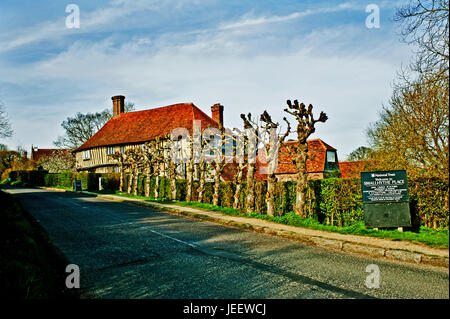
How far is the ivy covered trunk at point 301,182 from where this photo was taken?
492 inches

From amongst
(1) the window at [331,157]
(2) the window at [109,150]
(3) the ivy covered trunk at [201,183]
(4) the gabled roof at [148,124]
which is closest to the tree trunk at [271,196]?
(3) the ivy covered trunk at [201,183]

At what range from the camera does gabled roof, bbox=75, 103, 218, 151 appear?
117 ft

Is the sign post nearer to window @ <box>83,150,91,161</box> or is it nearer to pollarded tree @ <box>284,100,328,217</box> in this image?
pollarded tree @ <box>284,100,328,217</box>

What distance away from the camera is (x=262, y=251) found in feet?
25.2

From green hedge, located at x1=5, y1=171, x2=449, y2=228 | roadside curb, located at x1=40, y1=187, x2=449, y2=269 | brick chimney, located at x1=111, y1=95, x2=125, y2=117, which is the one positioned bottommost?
roadside curb, located at x1=40, y1=187, x2=449, y2=269

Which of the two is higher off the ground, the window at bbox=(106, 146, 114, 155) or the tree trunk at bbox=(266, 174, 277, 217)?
the window at bbox=(106, 146, 114, 155)

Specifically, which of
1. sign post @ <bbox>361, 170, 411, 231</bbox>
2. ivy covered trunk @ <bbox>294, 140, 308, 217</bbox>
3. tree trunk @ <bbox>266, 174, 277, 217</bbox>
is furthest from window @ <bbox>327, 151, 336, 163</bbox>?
sign post @ <bbox>361, 170, 411, 231</bbox>

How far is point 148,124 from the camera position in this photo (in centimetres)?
3897

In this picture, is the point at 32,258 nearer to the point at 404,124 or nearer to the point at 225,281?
the point at 225,281

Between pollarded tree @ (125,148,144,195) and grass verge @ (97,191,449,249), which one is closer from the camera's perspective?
grass verge @ (97,191,449,249)


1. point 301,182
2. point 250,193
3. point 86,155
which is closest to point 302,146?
point 301,182

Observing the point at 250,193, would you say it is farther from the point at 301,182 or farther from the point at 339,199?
the point at 339,199
